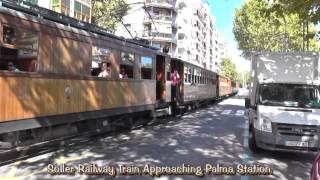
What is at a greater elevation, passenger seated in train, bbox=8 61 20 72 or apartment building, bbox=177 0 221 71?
apartment building, bbox=177 0 221 71

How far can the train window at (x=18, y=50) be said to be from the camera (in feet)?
31.8

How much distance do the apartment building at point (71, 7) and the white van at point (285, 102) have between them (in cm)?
2560

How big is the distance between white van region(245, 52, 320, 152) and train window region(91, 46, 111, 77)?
449 centimetres

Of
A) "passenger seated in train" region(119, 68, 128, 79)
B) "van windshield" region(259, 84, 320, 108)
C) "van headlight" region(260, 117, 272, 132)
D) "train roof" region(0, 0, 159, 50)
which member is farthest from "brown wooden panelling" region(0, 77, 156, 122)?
"van headlight" region(260, 117, 272, 132)

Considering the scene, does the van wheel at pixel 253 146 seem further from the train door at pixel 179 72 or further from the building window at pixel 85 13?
the building window at pixel 85 13

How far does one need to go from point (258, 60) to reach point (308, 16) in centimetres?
547

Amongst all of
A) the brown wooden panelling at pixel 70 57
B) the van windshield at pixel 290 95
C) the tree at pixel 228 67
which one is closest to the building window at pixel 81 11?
the brown wooden panelling at pixel 70 57

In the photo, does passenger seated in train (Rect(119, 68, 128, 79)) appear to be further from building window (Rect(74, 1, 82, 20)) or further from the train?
building window (Rect(74, 1, 82, 20))

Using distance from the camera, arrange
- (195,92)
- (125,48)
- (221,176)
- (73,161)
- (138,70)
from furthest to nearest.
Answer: (195,92) < (138,70) < (125,48) < (73,161) < (221,176)

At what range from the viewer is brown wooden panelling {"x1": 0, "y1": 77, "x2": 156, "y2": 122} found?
32.2 ft

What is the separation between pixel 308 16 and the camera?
18219mm

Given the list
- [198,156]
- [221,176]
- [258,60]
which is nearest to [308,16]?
[258,60]

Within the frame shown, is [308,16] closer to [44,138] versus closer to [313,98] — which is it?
[313,98]

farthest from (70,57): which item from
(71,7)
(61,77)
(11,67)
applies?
(71,7)
